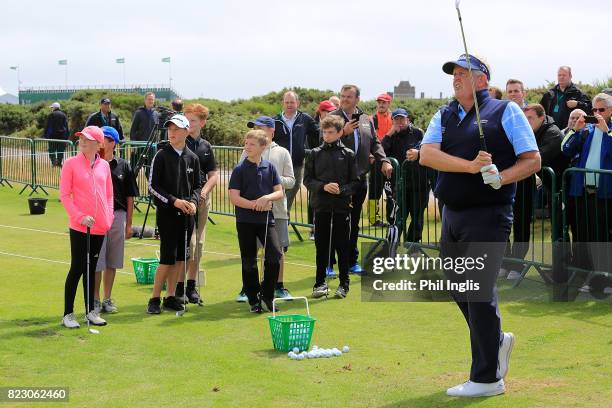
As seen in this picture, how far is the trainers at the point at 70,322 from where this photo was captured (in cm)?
934

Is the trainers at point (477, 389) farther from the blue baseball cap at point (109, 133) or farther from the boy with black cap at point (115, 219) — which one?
the blue baseball cap at point (109, 133)

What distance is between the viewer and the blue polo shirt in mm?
10156

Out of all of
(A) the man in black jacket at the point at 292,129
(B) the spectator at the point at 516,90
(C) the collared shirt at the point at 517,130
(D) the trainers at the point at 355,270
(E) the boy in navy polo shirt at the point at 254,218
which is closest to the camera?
(C) the collared shirt at the point at 517,130

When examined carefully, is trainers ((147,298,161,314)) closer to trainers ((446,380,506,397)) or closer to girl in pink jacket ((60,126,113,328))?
girl in pink jacket ((60,126,113,328))

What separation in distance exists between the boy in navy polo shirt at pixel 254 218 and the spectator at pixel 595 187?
3395mm

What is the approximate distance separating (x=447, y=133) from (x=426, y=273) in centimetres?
561

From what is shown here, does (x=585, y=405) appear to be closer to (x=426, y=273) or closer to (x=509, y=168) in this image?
(x=509, y=168)

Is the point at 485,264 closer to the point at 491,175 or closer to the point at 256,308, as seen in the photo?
the point at 491,175

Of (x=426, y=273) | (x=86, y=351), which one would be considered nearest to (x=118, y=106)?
(x=426, y=273)

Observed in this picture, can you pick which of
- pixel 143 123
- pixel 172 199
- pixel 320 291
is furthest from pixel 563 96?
pixel 143 123

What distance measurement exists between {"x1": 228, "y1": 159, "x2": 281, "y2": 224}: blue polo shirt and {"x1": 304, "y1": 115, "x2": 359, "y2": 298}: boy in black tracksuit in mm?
939

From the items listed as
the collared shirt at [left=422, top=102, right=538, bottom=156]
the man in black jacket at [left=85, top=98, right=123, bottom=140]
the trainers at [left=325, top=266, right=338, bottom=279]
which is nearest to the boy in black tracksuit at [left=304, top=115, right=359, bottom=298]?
the trainers at [left=325, top=266, right=338, bottom=279]

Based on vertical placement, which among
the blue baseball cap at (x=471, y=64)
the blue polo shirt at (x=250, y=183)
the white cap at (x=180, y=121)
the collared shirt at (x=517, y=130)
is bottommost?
the blue polo shirt at (x=250, y=183)

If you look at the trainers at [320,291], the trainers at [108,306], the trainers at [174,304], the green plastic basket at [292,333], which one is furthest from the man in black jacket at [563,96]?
the trainers at [108,306]
